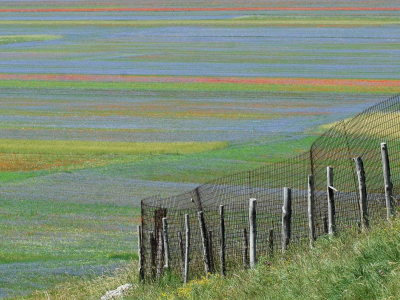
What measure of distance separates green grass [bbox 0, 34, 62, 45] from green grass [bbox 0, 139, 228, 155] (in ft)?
173

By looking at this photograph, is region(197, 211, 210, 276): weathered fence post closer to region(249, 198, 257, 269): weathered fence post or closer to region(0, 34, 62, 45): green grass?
region(249, 198, 257, 269): weathered fence post

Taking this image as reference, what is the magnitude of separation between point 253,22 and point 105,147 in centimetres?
7192

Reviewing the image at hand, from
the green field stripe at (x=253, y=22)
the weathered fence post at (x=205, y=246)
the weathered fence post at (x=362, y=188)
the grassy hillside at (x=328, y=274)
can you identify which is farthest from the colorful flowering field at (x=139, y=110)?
the weathered fence post at (x=362, y=188)

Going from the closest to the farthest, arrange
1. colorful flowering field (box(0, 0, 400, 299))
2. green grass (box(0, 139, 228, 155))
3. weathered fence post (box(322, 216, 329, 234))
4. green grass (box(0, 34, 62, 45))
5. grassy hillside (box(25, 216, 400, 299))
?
grassy hillside (box(25, 216, 400, 299))
weathered fence post (box(322, 216, 329, 234))
colorful flowering field (box(0, 0, 400, 299))
green grass (box(0, 139, 228, 155))
green grass (box(0, 34, 62, 45))

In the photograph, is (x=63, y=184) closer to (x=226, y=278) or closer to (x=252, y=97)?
(x=226, y=278)

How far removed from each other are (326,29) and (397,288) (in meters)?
86.2

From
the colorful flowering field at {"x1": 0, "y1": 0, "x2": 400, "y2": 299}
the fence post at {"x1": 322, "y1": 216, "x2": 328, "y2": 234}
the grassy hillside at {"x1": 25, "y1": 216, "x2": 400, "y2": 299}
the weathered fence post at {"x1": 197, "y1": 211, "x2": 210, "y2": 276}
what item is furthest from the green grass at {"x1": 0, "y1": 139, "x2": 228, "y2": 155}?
the grassy hillside at {"x1": 25, "y1": 216, "x2": 400, "y2": 299}

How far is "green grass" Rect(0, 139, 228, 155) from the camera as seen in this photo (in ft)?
108

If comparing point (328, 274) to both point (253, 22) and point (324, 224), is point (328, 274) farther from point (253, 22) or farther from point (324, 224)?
point (253, 22)

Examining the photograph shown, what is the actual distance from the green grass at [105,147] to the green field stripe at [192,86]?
1706 centimetres

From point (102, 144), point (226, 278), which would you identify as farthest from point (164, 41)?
point (226, 278)

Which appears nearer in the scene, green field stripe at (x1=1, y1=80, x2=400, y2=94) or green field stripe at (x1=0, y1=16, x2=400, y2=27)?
green field stripe at (x1=1, y1=80, x2=400, y2=94)

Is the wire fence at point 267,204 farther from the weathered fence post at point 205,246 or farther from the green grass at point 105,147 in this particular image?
the green grass at point 105,147

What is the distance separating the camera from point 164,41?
82688 millimetres
